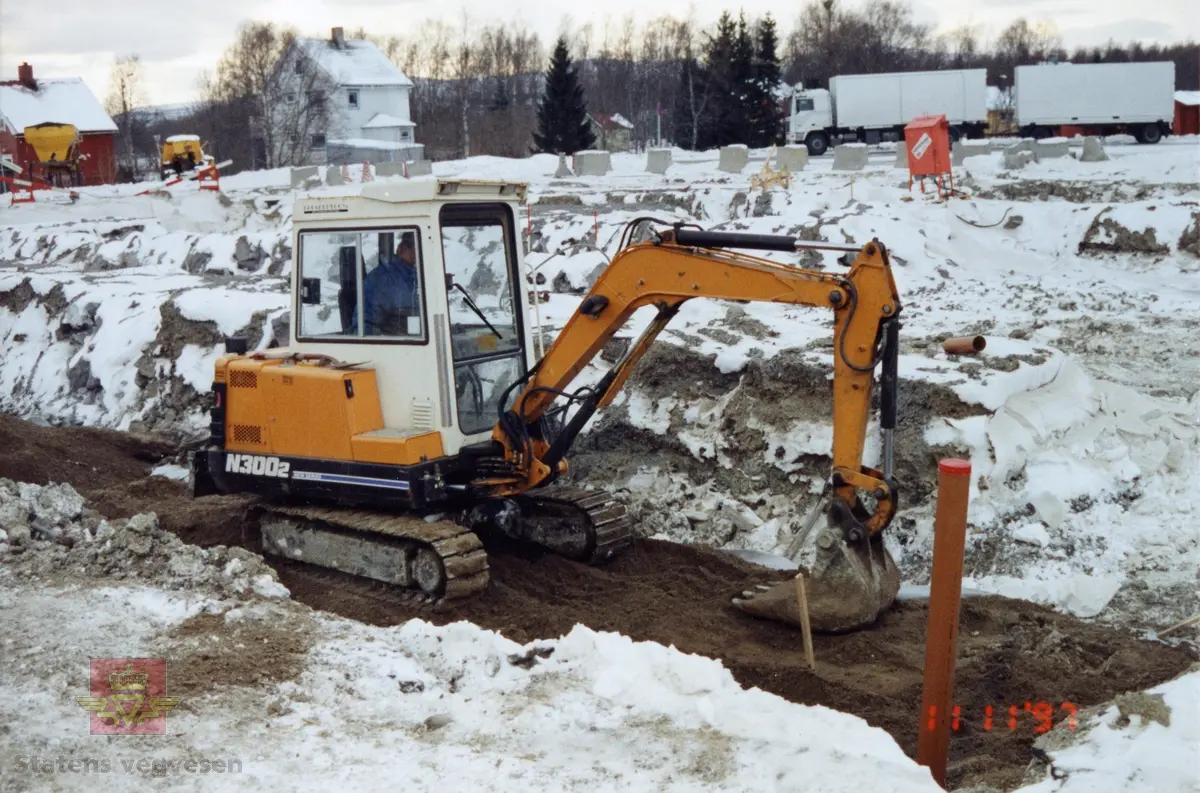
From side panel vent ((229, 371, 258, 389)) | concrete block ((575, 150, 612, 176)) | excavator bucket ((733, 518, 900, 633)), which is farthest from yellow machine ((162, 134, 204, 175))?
excavator bucket ((733, 518, 900, 633))

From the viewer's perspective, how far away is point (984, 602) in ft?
24.4

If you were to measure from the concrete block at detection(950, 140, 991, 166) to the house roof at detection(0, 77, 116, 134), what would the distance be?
39.4 metres

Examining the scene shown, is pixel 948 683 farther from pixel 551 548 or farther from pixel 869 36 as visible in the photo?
pixel 869 36

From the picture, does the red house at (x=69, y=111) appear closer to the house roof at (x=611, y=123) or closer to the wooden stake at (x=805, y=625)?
the house roof at (x=611, y=123)

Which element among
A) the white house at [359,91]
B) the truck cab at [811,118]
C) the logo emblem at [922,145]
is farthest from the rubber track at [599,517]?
the white house at [359,91]

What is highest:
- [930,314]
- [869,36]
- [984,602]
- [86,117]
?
[869,36]

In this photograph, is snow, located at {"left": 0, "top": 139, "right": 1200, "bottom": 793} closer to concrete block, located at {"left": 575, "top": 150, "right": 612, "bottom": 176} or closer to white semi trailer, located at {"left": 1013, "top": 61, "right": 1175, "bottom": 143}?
concrete block, located at {"left": 575, "top": 150, "right": 612, "bottom": 176}

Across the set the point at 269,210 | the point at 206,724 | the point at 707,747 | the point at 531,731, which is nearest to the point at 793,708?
the point at 707,747

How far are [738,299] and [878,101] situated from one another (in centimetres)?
3873

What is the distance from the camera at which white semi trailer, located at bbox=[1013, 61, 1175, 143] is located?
40.6 metres

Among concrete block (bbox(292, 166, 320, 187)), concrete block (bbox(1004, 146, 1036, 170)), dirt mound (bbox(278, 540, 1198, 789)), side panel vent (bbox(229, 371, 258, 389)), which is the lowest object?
dirt mound (bbox(278, 540, 1198, 789))

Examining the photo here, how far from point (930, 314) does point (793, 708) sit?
9.10 meters

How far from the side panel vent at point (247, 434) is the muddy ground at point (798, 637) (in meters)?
0.98

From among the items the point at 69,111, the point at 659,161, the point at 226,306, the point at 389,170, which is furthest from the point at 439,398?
the point at 69,111
